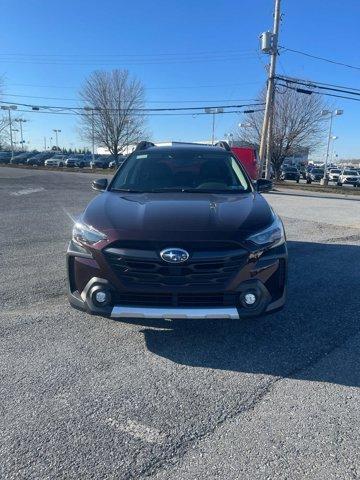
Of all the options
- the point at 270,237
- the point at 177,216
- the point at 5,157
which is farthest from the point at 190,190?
the point at 5,157

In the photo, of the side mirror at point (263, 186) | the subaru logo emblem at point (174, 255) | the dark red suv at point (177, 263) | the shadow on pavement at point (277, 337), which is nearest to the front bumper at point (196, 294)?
the dark red suv at point (177, 263)

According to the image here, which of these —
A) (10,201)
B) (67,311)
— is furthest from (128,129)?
(67,311)

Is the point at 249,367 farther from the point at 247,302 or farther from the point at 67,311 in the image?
the point at 67,311

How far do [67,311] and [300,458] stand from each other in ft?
9.21

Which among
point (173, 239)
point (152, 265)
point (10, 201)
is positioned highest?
point (173, 239)

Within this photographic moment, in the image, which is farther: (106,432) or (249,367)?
(249,367)

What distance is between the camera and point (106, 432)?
256 cm

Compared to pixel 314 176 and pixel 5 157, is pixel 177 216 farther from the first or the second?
pixel 5 157

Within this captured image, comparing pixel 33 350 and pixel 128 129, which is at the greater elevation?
pixel 128 129

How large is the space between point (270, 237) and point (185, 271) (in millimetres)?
808

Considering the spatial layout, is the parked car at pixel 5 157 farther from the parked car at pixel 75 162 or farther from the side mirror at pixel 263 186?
the side mirror at pixel 263 186

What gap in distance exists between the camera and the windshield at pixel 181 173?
15.8 feet

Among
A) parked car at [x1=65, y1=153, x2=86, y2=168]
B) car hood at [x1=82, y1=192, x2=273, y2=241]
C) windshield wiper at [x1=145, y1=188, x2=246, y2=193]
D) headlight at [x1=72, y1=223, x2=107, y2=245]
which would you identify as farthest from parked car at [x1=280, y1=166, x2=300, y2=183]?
headlight at [x1=72, y1=223, x2=107, y2=245]

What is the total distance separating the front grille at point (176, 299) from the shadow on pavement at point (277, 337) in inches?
18.4
